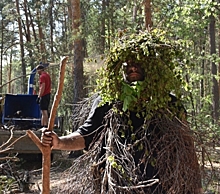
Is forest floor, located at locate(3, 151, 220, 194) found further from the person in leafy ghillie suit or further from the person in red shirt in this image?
the person in red shirt

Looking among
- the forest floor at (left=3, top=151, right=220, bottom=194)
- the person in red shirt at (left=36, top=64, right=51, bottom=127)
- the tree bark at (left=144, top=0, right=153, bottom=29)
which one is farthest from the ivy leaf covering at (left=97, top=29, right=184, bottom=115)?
the person in red shirt at (left=36, top=64, right=51, bottom=127)

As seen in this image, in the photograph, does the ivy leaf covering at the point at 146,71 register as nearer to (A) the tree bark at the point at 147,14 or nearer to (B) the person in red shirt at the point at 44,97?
(A) the tree bark at the point at 147,14

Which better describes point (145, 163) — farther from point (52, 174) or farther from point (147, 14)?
point (147, 14)

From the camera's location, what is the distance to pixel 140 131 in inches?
107

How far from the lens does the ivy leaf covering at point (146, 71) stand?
2.71 meters

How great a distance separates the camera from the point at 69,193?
2.95 m

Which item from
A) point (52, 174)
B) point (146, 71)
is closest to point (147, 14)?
point (52, 174)

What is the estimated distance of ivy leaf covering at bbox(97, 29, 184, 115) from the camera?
2705 mm

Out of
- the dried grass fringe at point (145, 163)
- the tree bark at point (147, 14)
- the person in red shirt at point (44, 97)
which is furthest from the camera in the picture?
the person in red shirt at point (44, 97)

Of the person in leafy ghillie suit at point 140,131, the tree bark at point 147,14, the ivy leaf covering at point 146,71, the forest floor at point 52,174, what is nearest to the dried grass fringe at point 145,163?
the person in leafy ghillie suit at point 140,131

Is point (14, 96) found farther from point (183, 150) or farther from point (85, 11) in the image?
point (85, 11)

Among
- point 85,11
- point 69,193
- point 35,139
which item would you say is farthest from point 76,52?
point 35,139

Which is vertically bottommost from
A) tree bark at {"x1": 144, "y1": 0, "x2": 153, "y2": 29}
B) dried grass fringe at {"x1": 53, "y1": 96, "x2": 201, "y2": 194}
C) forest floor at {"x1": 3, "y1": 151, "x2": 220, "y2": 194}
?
forest floor at {"x1": 3, "y1": 151, "x2": 220, "y2": 194}

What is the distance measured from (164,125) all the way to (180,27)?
9.30 metres
